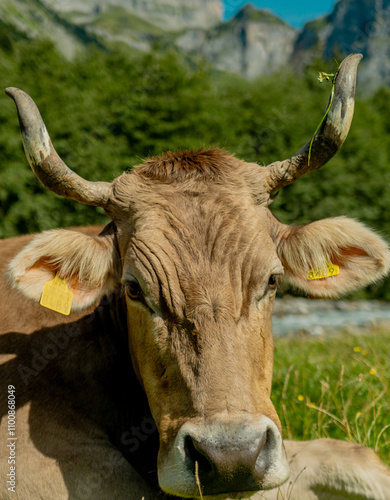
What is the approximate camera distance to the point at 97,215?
12.0 metres

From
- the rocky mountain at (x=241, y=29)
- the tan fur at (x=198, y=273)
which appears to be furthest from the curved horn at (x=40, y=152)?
the rocky mountain at (x=241, y=29)

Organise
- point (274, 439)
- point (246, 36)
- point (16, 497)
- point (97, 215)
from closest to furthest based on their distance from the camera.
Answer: point (274, 439), point (16, 497), point (97, 215), point (246, 36)

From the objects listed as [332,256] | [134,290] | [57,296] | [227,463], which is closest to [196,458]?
[227,463]

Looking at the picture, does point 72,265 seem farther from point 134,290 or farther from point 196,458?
point 196,458

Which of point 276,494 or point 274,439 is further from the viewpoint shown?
point 276,494

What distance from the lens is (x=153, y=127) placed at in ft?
42.1

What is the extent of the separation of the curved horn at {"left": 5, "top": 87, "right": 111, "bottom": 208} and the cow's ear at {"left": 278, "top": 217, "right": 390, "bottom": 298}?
1.39 m

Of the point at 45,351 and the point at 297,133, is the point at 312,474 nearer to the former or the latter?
the point at 45,351

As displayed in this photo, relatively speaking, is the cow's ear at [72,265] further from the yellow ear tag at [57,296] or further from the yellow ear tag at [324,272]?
the yellow ear tag at [324,272]

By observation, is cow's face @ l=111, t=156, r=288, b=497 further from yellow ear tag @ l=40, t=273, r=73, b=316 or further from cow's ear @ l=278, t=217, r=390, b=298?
yellow ear tag @ l=40, t=273, r=73, b=316

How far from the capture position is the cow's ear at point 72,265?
3248mm

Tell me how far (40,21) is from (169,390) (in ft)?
58.3

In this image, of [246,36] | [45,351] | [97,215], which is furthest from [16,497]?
[246,36]

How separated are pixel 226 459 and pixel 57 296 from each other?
64.3 inches
